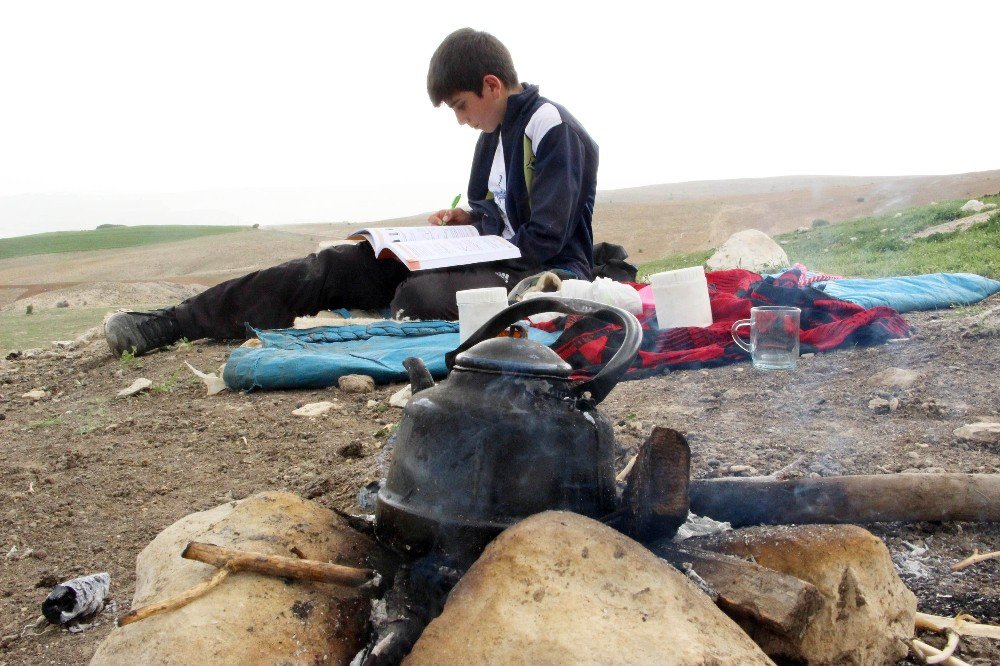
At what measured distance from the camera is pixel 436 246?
444 cm

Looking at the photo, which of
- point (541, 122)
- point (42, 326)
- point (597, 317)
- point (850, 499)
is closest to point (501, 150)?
point (541, 122)

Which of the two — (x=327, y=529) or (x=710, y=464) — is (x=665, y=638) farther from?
(x=710, y=464)

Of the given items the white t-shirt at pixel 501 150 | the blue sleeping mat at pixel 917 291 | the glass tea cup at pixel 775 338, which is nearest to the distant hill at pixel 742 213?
the blue sleeping mat at pixel 917 291

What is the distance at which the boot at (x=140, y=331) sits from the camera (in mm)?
4879

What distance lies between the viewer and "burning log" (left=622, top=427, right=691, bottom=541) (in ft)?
4.46

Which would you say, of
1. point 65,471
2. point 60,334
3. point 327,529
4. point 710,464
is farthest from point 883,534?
point 60,334

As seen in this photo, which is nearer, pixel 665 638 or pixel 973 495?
pixel 665 638

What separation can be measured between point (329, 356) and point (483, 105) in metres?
1.75

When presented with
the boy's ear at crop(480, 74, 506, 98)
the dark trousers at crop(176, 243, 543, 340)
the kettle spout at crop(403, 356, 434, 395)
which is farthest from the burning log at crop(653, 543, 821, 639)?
the dark trousers at crop(176, 243, 543, 340)

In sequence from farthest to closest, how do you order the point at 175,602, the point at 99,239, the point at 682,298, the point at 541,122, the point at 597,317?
the point at 99,239 < the point at 541,122 < the point at 682,298 < the point at 597,317 < the point at 175,602

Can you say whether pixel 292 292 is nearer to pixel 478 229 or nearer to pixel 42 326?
pixel 478 229

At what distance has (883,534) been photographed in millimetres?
1688

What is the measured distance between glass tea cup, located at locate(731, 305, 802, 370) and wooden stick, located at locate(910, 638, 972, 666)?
2.13 metres

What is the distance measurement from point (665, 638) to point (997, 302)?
433cm
